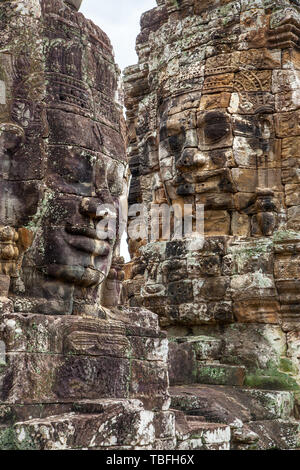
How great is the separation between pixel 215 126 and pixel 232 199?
93 centimetres

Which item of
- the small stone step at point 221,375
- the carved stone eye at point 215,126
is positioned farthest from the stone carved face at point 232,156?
the small stone step at point 221,375

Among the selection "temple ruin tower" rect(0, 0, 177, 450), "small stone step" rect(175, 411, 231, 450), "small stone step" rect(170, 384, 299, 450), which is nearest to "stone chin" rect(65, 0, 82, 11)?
"temple ruin tower" rect(0, 0, 177, 450)

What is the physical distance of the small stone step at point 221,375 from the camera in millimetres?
7746

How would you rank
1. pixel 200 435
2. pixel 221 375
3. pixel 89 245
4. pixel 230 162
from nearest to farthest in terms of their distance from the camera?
pixel 89 245 < pixel 200 435 < pixel 221 375 < pixel 230 162

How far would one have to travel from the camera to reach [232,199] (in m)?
8.68

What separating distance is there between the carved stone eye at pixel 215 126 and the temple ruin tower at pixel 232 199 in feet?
0.04

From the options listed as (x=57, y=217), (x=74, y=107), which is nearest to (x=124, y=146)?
(x=74, y=107)

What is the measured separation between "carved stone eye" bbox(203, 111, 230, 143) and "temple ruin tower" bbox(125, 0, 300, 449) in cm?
1

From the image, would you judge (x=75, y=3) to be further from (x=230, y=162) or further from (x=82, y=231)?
(x=230, y=162)

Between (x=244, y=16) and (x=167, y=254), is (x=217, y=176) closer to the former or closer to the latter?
(x=167, y=254)

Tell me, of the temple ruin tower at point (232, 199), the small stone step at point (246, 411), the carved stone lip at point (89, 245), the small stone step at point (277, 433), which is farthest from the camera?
the temple ruin tower at point (232, 199)

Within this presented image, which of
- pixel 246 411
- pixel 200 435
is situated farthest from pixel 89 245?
pixel 246 411

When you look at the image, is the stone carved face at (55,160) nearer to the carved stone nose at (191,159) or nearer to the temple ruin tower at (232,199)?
the temple ruin tower at (232,199)

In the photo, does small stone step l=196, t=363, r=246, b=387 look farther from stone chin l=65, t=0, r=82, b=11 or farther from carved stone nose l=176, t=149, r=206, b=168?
stone chin l=65, t=0, r=82, b=11
